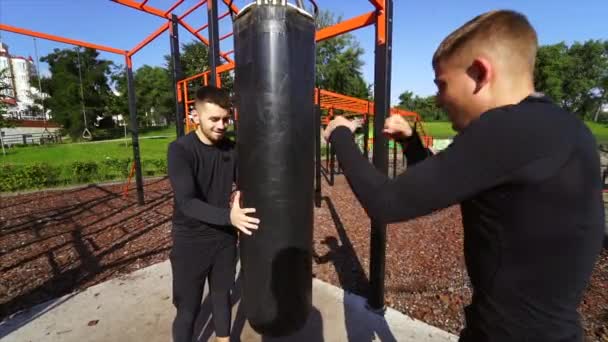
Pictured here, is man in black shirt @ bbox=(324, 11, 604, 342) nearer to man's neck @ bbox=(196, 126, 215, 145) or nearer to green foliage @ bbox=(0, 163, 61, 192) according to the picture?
man's neck @ bbox=(196, 126, 215, 145)

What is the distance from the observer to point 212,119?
81.2 inches

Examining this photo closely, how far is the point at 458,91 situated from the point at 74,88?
176ft

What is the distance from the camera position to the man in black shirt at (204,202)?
2007 mm

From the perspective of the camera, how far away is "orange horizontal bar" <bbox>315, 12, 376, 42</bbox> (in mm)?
2796

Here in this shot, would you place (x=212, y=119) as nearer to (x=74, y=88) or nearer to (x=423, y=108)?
(x=74, y=88)

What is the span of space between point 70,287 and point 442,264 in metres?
4.49

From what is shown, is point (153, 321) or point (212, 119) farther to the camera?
point (153, 321)

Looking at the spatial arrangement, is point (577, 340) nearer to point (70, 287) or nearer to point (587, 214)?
point (587, 214)

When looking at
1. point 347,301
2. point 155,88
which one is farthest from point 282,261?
point 155,88

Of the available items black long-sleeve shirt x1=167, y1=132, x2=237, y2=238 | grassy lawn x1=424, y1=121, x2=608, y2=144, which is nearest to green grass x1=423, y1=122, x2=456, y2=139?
grassy lawn x1=424, y1=121, x2=608, y2=144

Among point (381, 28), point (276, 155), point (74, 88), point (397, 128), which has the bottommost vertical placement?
point (276, 155)

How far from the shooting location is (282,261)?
1.55 m

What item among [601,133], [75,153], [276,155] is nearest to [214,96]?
[276,155]

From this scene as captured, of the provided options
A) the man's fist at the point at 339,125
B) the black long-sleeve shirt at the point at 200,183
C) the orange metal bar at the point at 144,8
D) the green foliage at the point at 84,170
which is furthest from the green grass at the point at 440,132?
the man's fist at the point at 339,125
